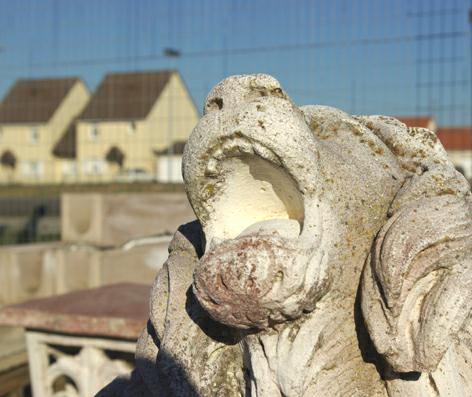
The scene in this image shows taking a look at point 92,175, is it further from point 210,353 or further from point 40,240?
point 210,353

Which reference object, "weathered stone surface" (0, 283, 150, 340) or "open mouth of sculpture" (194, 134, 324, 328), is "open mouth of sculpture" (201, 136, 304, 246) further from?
"weathered stone surface" (0, 283, 150, 340)

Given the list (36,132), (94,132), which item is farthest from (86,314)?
(36,132)

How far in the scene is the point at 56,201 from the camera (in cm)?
961

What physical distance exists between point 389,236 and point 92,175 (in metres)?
9.17

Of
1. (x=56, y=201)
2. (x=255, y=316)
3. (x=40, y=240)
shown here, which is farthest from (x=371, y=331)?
(x=56, y=201)

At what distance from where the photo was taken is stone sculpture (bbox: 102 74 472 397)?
1588 mm

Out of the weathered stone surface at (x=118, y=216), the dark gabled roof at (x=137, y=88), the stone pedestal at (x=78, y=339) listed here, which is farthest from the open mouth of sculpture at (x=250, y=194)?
the dark gabled roof at (x=137, y=88)

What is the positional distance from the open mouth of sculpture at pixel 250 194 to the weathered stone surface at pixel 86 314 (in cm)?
165

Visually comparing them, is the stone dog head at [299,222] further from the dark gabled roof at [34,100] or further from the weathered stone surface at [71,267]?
the dark gabled roof at [34,100]

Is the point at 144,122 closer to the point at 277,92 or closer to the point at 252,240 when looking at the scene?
the point at 277,92

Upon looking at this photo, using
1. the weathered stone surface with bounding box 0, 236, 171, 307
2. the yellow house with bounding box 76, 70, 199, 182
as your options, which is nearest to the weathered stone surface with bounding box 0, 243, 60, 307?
the weathered stone surface with bounding box 0, 236, 171, 307

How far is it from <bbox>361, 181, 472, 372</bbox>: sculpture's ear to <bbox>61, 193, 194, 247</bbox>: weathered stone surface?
4.39m

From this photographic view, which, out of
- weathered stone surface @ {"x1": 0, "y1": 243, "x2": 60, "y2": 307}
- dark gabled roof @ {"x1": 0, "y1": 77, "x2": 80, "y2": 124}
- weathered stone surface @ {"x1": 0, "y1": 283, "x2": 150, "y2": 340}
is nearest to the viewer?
weathered stone surface @ {"x1": 0, "y1": 283, "x2": 150, "y2": 340}

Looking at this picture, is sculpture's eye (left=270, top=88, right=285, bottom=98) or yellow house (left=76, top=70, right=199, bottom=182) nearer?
sculpture's eye (left=270, top=88, right=285, bottom=98)
